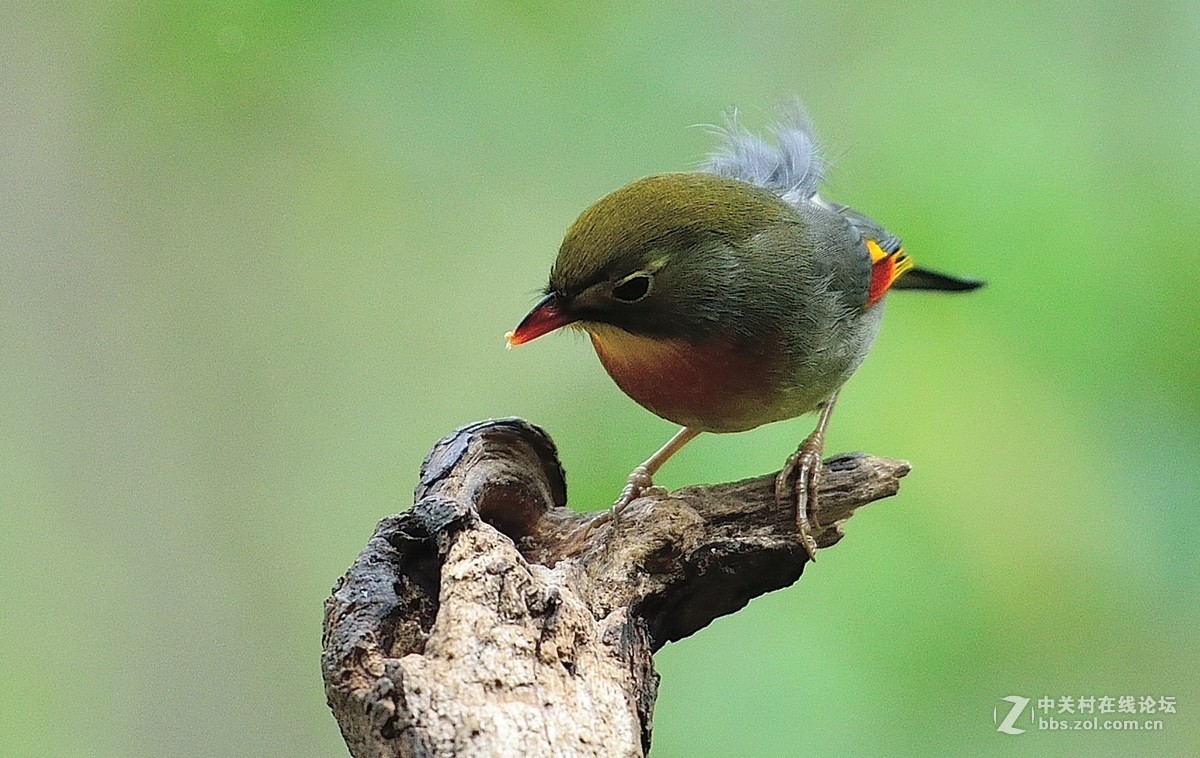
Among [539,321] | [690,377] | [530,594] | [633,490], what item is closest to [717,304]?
[690,377]

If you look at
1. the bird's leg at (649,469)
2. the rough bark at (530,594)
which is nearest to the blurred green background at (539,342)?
the bird's leg at (649,469)

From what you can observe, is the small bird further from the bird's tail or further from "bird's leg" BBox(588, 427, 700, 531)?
the bird's tail

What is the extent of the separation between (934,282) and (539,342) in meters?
1.00

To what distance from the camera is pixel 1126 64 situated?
2.86 m

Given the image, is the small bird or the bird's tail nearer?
the small bird

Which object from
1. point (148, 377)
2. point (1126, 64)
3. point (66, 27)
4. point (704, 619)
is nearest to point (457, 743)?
point (704, 619)

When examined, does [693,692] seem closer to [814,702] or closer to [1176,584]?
[814,702]

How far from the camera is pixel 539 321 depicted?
1.80 m

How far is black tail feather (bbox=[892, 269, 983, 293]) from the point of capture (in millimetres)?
2581

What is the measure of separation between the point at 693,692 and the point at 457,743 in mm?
1529

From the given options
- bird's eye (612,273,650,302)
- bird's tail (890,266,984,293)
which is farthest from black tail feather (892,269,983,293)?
bird's eye (612,273,650,302)

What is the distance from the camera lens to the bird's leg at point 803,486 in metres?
1.73

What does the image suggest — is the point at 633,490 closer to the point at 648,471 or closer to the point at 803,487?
the point at 648,471

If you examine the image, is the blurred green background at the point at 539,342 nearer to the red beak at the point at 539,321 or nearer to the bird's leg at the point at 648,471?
the bird's leg at the point at 648,471
